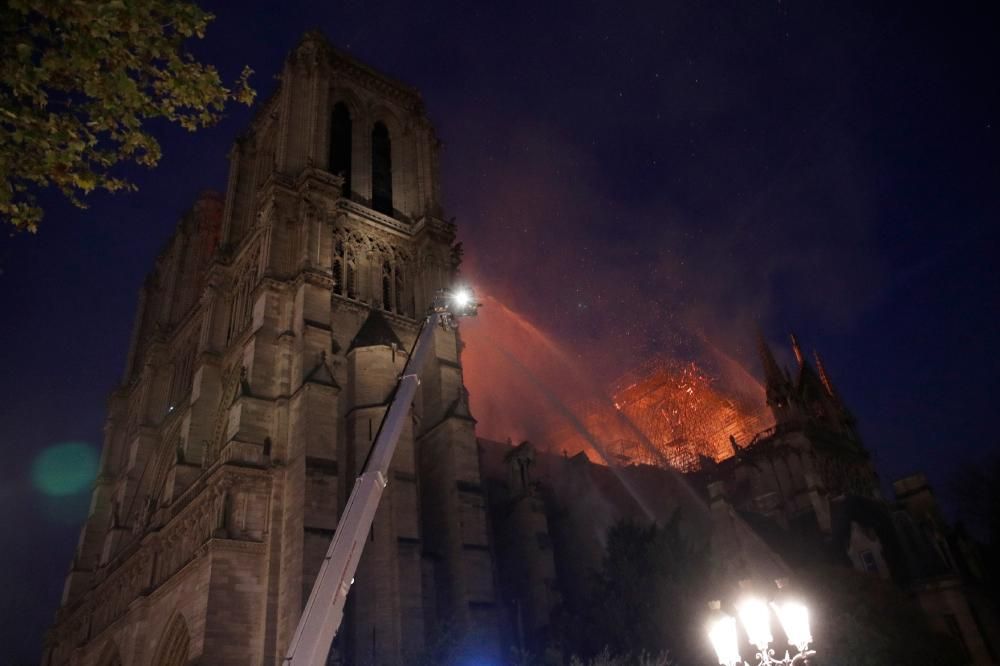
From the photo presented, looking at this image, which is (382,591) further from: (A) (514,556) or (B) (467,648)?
(A) (514,556)

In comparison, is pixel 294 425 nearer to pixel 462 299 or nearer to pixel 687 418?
pixel 462 299

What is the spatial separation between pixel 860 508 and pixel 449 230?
2240 centimetres

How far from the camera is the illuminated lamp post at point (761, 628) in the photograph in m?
9.95

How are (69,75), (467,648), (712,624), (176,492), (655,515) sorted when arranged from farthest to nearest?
(655,515), (176,492), (467,648), (712,624), (69,75)

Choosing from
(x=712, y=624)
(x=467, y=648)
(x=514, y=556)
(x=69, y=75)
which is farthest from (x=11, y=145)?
(x=514, y=556)

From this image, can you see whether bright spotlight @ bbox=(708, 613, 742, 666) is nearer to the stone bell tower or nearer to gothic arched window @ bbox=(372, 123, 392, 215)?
the stone bell tower

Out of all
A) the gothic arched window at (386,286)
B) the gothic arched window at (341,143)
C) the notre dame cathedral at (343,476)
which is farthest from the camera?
the gothic arched window at (341,143)

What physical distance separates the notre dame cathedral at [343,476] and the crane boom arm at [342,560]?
10859mm

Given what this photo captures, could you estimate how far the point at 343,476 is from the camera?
80.2 feet

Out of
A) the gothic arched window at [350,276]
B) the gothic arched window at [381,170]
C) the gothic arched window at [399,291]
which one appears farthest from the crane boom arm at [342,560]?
the gothic arched window at [381,170]

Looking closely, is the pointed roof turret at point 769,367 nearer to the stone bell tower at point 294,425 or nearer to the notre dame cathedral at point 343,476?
the notre dame cathedral at point 343,476

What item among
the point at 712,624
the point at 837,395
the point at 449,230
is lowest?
the point at 712,624

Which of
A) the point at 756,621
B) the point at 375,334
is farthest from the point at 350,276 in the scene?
the point at 756,621

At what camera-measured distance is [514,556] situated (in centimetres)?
2986
